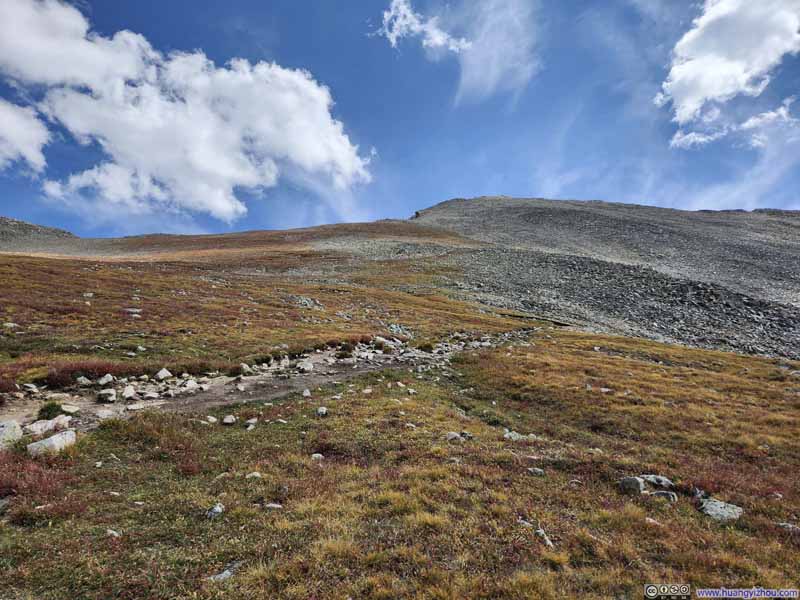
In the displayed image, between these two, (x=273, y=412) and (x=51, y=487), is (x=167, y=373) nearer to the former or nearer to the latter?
(x=273, y=412)

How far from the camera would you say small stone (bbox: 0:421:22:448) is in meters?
9.28

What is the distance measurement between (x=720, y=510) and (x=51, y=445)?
16137 millimetres

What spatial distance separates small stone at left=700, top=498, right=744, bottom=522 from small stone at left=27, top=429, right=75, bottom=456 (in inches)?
616

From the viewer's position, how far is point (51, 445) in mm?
9258

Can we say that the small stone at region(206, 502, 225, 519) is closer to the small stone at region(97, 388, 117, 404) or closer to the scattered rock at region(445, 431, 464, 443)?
the scattered rock at region(445, 431, 464, 443)

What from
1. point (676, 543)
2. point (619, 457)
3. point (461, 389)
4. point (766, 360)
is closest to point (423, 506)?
point (676, 543)

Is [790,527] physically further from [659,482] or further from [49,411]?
[49,411]

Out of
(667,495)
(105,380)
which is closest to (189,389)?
(105,380)

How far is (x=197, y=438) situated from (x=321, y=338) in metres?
13.7

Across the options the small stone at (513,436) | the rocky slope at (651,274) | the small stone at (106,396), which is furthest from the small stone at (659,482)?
the rocky slope at (651,274)

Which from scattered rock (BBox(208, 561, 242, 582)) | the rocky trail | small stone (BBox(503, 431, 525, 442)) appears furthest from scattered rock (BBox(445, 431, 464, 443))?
scattered rock (BBox(208, 561, 242, 582))

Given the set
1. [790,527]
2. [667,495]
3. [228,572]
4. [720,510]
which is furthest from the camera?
[667,495]

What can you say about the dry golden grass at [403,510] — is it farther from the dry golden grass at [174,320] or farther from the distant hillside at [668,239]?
the distant hillside at [668,239]

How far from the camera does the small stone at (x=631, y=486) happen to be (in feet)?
30.6
